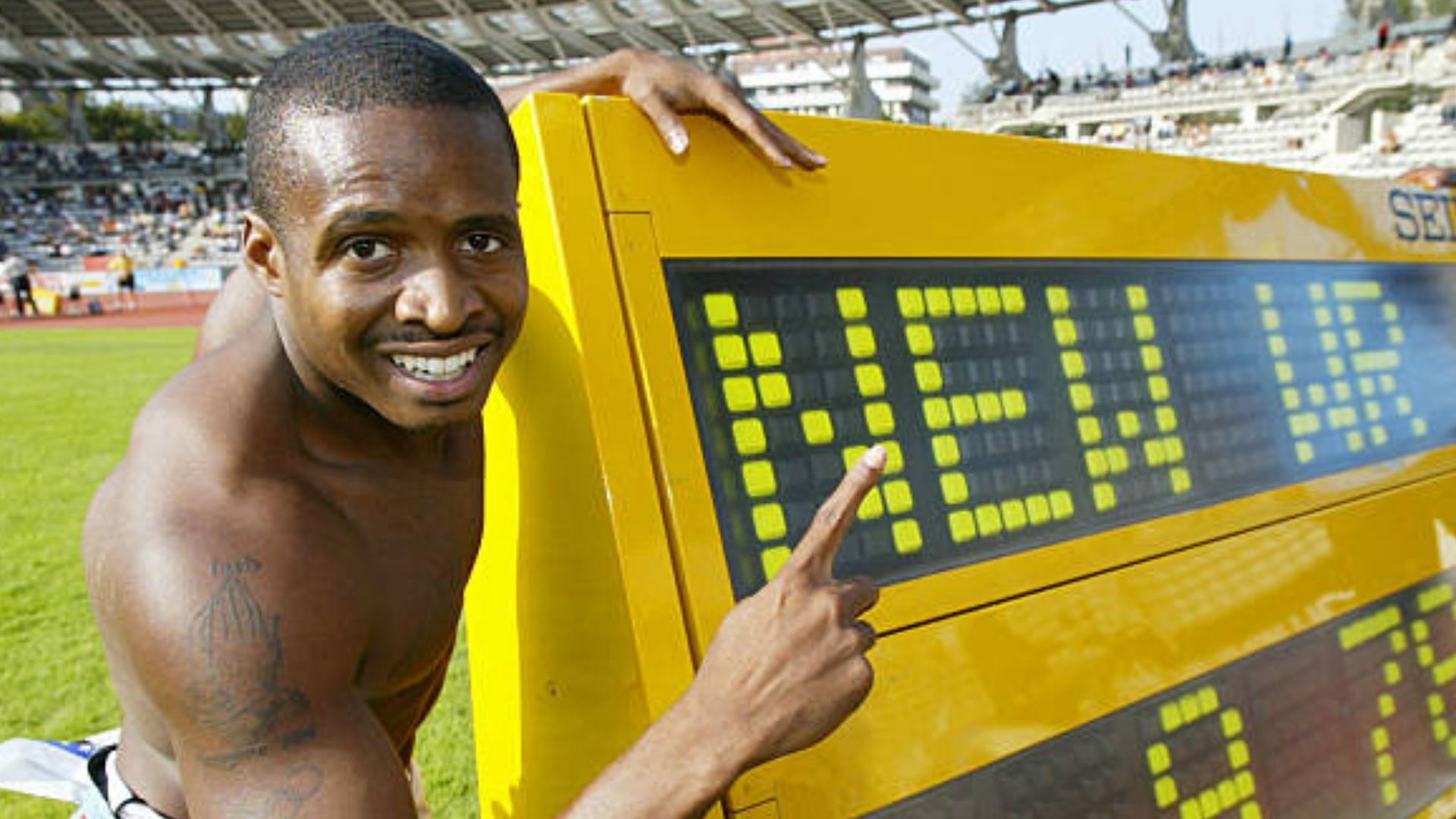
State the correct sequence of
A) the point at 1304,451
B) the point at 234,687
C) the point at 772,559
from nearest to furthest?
the point at 234,687, the point at 772,559, the point at 1304,451

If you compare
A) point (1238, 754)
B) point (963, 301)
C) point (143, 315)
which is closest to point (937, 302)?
point (963, 301)

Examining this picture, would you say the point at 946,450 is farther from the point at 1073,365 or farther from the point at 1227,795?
the point at 1227,795

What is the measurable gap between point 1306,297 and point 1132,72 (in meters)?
36.2

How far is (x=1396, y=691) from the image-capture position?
1.86 metres

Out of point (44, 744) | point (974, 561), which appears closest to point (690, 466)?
point (974, 561)

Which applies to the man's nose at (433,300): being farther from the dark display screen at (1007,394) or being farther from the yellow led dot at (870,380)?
the yellow led dot at (870,380)

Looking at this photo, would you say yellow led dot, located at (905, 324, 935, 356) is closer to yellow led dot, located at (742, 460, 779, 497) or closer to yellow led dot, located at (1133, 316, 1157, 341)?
yellow led dot, located at (742, 460, 779, 497)

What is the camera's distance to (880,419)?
1303 mm

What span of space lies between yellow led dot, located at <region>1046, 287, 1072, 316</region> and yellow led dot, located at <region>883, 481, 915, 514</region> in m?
0.41

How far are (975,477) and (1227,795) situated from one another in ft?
2.22

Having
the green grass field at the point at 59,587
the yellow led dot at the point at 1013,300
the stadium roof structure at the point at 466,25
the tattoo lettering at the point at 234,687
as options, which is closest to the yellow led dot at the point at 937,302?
the yellow led dot at the point at 1013,300

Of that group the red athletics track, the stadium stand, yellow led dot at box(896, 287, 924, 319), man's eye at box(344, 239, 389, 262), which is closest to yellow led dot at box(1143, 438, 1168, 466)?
yellow led dot at box(896, 287, 924, 319)

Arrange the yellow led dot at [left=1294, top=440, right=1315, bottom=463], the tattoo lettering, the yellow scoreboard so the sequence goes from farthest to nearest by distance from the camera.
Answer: the yellow led dot at [left=1294, top=440, right=1315, bottom=463] → the yellow scoreboard → the tattoo lettering

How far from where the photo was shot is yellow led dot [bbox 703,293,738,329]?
3.92 ft
